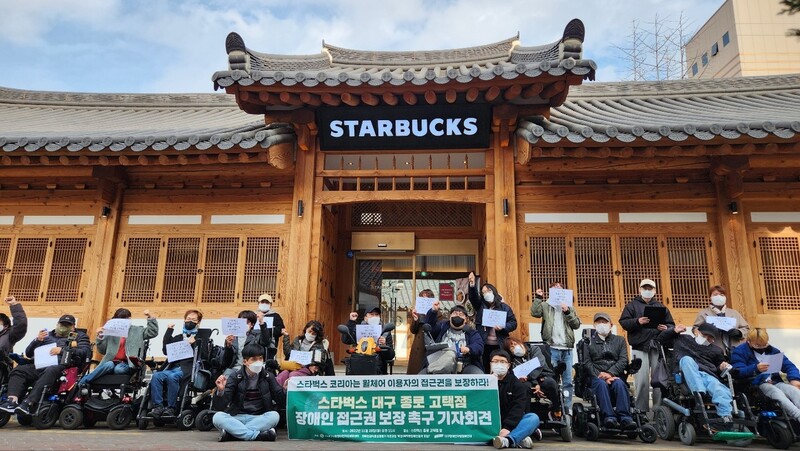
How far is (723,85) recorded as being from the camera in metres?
12.3

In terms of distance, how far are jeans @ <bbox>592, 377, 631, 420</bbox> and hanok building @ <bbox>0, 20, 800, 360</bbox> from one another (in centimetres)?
242

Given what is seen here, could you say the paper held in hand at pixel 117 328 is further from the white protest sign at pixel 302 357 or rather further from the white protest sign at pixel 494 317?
the white protest sign at pixel 494 317

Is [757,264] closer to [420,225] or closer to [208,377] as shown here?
[420,225]

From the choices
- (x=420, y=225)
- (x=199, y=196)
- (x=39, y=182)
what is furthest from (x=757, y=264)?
(x=39, y=182)

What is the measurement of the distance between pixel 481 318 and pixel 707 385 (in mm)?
2615

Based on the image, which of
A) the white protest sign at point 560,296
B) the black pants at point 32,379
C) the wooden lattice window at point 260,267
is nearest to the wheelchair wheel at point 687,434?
the white protest sign at point 560,296

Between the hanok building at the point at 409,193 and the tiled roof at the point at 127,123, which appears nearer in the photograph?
the hanok building at the point at 409,193

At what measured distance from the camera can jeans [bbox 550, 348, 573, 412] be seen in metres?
6.26

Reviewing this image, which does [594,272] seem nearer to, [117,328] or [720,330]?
[720,330]

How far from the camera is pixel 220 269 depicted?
8977 millimetres

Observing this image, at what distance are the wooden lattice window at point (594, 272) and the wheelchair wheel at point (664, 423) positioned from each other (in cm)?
257

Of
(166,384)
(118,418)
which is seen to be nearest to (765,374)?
(166,384)

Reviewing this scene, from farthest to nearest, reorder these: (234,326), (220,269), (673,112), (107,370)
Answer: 1. (673,112)
2. (220,269)
3. (234,326)
4. (107,370)

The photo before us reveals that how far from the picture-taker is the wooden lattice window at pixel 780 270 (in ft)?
26.5
